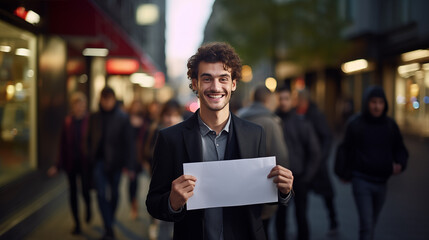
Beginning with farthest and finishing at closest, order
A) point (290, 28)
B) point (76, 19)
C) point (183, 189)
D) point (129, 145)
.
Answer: point (290, 28), point (76, 19), point (129, 145), point (183, 189)

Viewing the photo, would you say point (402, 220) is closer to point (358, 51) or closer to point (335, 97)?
point (358, 51)

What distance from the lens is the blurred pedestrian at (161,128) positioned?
5891 mm

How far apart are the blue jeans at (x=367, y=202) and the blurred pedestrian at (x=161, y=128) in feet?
8.22

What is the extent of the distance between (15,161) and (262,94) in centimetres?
472

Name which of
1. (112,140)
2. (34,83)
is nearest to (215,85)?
(112,140)

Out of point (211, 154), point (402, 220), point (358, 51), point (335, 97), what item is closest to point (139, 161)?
point (402, 220)

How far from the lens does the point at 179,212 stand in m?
2.39

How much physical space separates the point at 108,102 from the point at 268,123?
2.63 metres

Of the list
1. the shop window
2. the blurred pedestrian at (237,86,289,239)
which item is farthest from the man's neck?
the shop window

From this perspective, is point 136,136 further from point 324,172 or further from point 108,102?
point 324,172

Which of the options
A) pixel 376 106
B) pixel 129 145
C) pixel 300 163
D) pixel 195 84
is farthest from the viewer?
pixel 129 145

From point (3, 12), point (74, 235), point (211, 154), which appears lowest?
point (74, 235)

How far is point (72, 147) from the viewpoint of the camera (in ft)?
21.3

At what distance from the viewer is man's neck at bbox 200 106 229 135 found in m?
2.53
